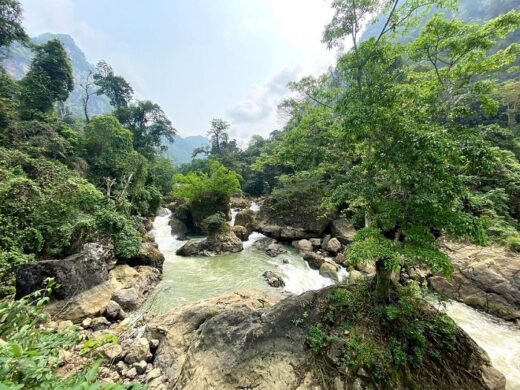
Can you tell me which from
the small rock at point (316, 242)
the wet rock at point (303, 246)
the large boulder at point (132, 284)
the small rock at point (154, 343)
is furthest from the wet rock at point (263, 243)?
the small rock at point (154, 343)

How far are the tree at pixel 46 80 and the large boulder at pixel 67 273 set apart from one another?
57.7 feet

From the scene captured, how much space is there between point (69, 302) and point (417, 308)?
847cm

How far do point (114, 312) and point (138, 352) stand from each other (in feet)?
8.83

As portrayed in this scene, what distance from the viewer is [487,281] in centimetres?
838

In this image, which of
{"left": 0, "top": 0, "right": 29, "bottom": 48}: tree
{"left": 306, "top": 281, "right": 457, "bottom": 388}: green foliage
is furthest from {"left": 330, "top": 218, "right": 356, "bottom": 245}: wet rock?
{"left": 0, "top": 0, "right": 29, "bottom": 48}: tree

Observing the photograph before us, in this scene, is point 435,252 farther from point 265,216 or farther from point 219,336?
point 265,216

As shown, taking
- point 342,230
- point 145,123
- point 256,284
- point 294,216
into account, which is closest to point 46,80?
point 145,123

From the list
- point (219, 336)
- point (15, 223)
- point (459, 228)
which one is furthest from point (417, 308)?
point (15, 223)

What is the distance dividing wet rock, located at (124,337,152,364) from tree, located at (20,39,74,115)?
2151cm

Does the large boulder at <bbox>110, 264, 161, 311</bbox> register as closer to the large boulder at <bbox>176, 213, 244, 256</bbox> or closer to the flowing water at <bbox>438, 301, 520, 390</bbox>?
the large boulder at <bbox>176, 213, 244, 256</bbox>

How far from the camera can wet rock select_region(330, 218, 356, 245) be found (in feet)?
46.5

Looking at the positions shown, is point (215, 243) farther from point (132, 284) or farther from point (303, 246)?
point (132, 284)

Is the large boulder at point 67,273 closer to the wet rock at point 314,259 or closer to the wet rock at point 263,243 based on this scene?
the wet rock at point 263,243

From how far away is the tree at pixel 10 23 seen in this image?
18.8m
